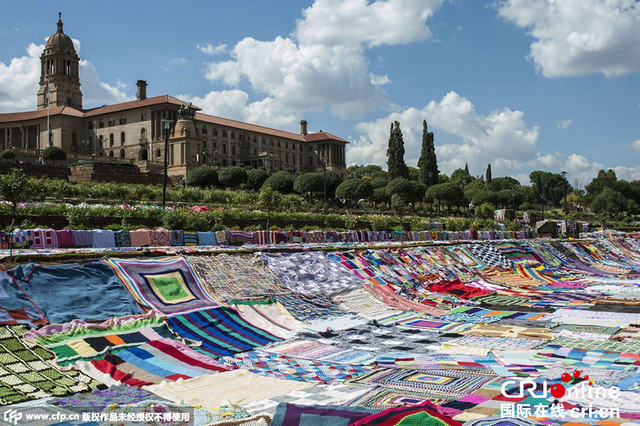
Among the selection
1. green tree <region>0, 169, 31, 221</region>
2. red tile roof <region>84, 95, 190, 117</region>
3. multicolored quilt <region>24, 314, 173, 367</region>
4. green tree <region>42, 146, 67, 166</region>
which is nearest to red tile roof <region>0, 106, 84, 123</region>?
red tile roof <region>84, 95, 190, 117</region>

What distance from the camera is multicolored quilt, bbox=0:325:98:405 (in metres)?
5.69

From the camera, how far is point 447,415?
198 inches

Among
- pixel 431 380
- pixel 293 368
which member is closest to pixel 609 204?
pixel 431 380

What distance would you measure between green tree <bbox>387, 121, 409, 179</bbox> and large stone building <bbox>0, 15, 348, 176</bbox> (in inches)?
396

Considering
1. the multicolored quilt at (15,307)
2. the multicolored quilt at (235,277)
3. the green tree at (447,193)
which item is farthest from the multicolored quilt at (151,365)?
the green tree at (447,193)

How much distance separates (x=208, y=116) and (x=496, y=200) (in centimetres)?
4585

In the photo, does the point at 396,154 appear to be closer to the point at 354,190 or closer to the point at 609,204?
the point at 354,190

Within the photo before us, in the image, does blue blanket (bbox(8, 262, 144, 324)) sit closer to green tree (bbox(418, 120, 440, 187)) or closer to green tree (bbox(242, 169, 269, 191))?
green tree (bbox(242, 169, 269, 191))

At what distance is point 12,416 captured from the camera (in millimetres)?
4969

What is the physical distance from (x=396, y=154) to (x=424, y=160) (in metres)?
4.25

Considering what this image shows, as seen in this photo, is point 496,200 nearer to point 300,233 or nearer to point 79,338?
point 300,233

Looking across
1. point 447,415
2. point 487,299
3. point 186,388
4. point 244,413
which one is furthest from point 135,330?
point 487,299

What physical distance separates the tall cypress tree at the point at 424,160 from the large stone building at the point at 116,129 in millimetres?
13591

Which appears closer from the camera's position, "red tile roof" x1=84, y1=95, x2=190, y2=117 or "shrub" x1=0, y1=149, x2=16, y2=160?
"shrub" x1=0, y1=149, x2=16, y2=160
